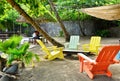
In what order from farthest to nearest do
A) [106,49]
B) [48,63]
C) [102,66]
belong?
1. [48,63]
2. [102,66]
3. [106,49]

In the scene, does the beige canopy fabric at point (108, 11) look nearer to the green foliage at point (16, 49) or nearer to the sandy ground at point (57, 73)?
the sandy ground at point (57, 73)

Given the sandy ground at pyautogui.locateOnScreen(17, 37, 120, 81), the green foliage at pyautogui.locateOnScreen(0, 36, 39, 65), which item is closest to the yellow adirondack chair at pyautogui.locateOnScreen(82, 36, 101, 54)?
the sandy ground at pyautogui.locateOnScreen(17, 37, 120, 81)

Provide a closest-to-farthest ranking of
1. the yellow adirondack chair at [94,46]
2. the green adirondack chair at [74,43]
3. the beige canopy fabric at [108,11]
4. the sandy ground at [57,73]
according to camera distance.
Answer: the sandy ground at [57,73] < the beige canopy fabric at [108,11] < the yellow adirondack chair at [94,46] < the green adirondack chair at [74,43]

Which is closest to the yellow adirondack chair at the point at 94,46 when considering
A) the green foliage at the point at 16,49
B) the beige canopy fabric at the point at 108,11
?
the beige canopy fabric at the point at 108,11

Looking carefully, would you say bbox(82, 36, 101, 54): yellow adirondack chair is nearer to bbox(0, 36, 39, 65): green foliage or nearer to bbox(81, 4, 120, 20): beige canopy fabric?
bbox(81, 4, 120, 20): beige canopy fabric

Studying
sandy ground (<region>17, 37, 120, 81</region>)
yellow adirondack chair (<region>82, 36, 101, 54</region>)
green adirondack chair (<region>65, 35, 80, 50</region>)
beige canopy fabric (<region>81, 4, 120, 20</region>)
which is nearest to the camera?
sandy ground (<region>17, 37, 120, 81</region>)

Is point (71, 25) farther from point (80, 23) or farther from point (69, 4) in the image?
point (69, 4)

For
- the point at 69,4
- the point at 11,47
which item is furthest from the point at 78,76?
the point at 69,4

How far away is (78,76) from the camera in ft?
22.3

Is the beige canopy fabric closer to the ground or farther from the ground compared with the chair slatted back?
farther from the ground

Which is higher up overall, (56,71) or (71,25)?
(56,71)

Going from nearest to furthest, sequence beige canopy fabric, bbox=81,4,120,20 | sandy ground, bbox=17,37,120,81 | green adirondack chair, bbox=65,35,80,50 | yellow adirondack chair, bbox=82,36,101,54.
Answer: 1. sandy ground, bbox=17,37,120,81
2. beige canopy fabric, bbox=81,4,120,20
3. yellow adirondack chair, bbox=82,36,101,54
4. green adirondack chair, bbox=65,35,80,50

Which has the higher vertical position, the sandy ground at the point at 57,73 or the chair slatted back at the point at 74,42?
the sandy ground at the point at 57,73

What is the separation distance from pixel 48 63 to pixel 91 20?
16.4 metres
